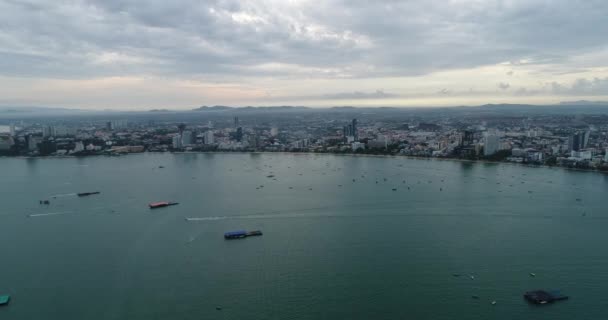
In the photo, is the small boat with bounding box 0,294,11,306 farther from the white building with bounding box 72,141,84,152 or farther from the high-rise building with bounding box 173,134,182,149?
the high-rise building with bounding box 173,134,182,149


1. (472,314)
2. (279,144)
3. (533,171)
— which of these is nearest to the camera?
(472,314)

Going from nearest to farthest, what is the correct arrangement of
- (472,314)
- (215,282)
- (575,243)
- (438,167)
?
(472,314), (215,282), (575,243), (438,167)

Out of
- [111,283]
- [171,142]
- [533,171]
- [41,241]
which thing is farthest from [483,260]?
[171,142]

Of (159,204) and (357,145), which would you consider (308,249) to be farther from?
(357,145)

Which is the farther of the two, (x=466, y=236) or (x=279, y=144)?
(x=279, y=144)

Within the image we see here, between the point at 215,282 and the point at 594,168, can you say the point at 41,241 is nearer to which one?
the point at 215,282

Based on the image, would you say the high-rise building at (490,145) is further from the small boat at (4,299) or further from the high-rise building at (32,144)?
the high-rise building at (32,144)

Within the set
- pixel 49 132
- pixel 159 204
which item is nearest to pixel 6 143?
pixel 49 132
